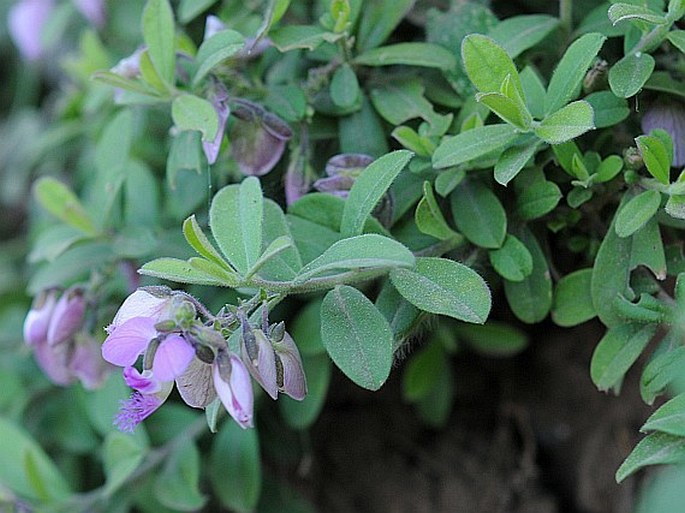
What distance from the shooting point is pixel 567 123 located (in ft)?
2.70

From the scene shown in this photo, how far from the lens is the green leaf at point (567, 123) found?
80cm

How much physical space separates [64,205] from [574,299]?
2.30ft

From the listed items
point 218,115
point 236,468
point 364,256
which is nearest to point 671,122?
point 364,256

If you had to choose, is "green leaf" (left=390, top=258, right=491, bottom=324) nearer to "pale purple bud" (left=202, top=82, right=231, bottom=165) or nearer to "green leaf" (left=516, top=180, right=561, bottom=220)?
"green leaf" (left=516, top=180, right=561, bottom=220)

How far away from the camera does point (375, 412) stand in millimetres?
1450

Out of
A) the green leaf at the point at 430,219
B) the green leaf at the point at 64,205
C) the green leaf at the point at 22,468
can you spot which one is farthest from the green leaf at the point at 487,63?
the green leaf at the point at 22,468

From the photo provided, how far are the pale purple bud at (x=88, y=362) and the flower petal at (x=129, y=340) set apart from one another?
394 mm

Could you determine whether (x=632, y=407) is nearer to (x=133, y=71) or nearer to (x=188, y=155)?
(x=188, y=155)

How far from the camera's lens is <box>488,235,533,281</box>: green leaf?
36.4 inches

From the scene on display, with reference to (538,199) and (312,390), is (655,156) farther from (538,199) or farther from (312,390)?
(312,390)

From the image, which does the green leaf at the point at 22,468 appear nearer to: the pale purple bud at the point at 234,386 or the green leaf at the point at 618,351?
the pale purple bud at the point at 234,386

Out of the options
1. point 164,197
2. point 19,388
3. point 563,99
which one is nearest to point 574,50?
point 563,99

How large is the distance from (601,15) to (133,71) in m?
0.58

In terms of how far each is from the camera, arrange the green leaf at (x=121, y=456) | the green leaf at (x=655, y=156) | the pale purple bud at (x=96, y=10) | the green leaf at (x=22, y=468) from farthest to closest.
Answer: the pale purple bud at (x=96, y=10) < the green leaf at (x=22, y=468) < the green leaf at (x=121, y=456) < the green leaf at (x=655, y=156)
